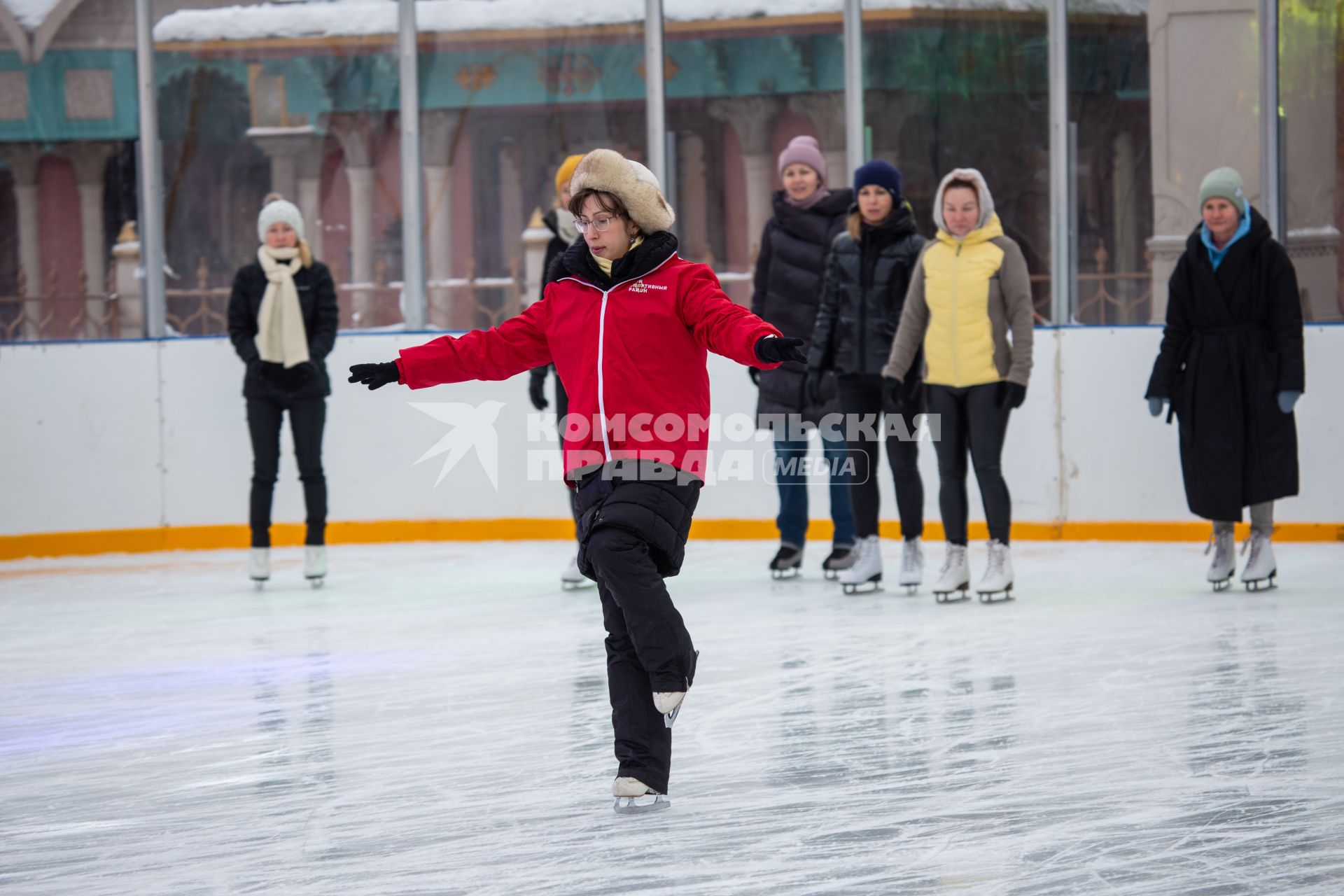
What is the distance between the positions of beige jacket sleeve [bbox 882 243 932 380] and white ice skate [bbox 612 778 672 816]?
2733 millimetres

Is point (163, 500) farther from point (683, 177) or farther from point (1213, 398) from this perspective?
point (1213, 398)

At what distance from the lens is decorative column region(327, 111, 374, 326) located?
28.3 ft

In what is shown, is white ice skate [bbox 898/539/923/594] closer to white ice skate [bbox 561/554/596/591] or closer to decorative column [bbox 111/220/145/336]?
white ice skate [bbox 561/554/596/591]

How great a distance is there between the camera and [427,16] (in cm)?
851

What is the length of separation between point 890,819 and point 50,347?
235 inches

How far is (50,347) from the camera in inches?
306

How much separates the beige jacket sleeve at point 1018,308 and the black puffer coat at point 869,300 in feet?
1.23

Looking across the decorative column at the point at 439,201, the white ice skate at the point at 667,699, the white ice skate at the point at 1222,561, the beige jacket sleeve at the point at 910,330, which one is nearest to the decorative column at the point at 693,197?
the decorative column at the point at 439,201

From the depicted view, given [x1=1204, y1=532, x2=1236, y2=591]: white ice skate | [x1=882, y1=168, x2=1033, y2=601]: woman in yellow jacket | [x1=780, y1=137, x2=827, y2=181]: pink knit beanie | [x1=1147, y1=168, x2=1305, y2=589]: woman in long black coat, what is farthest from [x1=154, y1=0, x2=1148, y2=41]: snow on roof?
[x1=1204, y1=532, x2=1236, y2=591]: white ice skate

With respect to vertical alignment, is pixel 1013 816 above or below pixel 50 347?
below

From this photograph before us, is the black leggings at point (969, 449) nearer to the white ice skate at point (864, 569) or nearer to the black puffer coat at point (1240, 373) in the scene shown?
the white ice skate at point (864, 569)

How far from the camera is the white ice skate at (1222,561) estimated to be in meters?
5.63

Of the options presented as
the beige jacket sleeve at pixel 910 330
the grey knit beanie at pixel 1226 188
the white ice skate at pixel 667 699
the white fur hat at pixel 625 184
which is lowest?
the white ice skate at pixel 667 699

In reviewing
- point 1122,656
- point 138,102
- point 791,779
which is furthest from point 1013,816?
point 138,102
